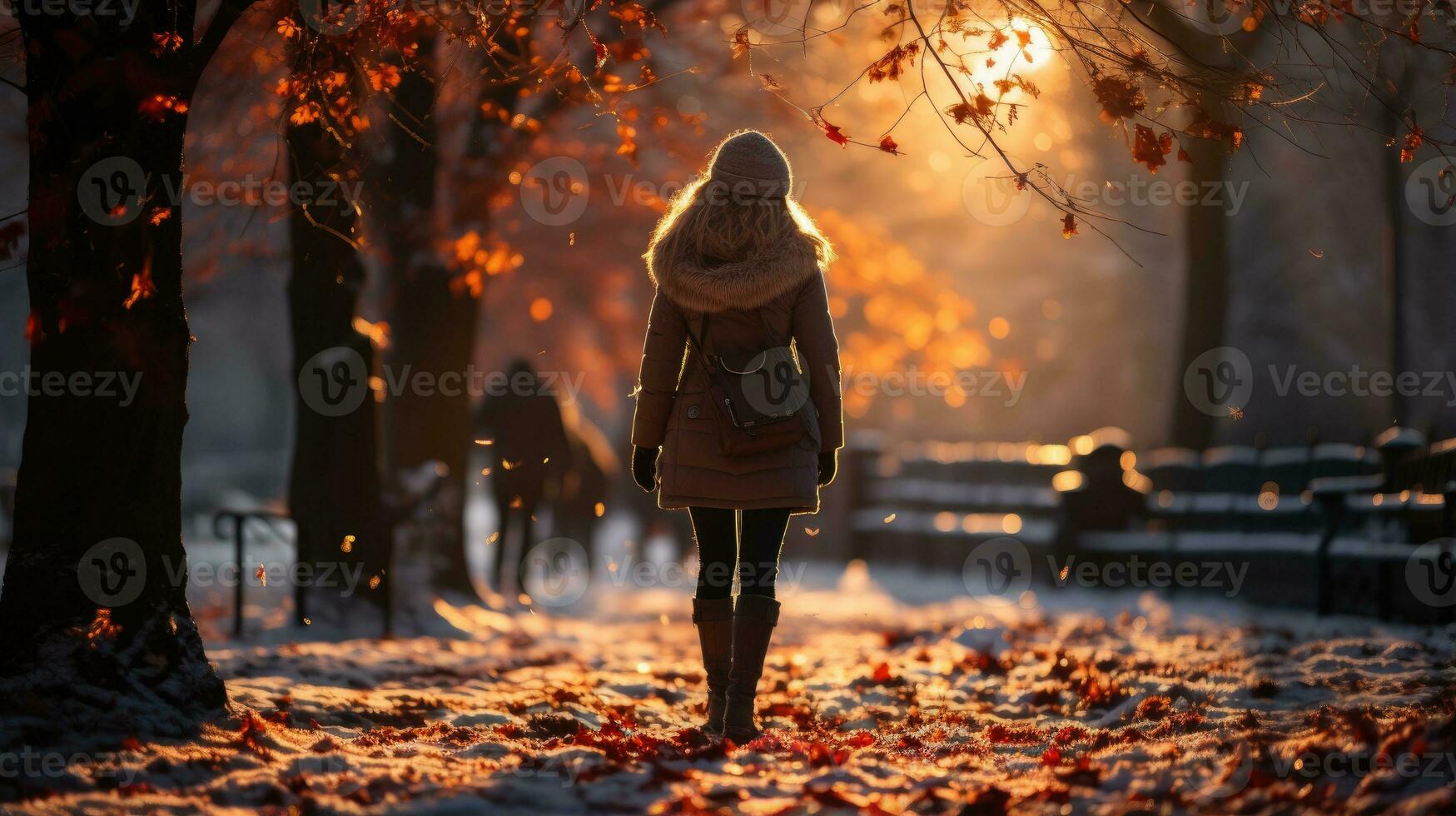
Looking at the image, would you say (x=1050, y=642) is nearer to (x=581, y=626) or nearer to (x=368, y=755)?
(x=581, y=626)

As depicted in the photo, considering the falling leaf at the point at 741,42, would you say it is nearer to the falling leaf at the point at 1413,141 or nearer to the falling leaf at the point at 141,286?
the falling leaf at the point at 141,286

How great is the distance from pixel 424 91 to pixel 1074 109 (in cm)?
1598

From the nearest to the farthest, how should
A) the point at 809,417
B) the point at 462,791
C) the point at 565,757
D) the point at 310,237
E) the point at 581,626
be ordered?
the point at 462,791, the point at 565,757, the point at 809,417, the point at 310,237, the point at 581,626

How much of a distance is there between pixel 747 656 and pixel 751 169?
6.39 feet

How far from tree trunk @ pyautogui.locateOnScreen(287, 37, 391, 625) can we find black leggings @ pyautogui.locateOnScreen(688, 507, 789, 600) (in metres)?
4.95

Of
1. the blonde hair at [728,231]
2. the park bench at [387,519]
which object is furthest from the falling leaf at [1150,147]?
the park bench at [387,519]

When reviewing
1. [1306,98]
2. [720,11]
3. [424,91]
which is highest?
[720,11]

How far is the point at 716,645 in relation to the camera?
577 cm

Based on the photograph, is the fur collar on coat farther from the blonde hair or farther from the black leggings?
the black leggings

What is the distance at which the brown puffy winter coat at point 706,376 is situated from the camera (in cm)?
554

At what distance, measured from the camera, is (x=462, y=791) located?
4.38 meters

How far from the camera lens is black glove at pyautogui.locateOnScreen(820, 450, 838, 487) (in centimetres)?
577

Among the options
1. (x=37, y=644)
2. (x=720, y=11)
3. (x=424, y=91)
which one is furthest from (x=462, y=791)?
(x=720, y=11)

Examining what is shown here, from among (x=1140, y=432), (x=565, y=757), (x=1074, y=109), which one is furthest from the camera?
(x=1140, y=432)
